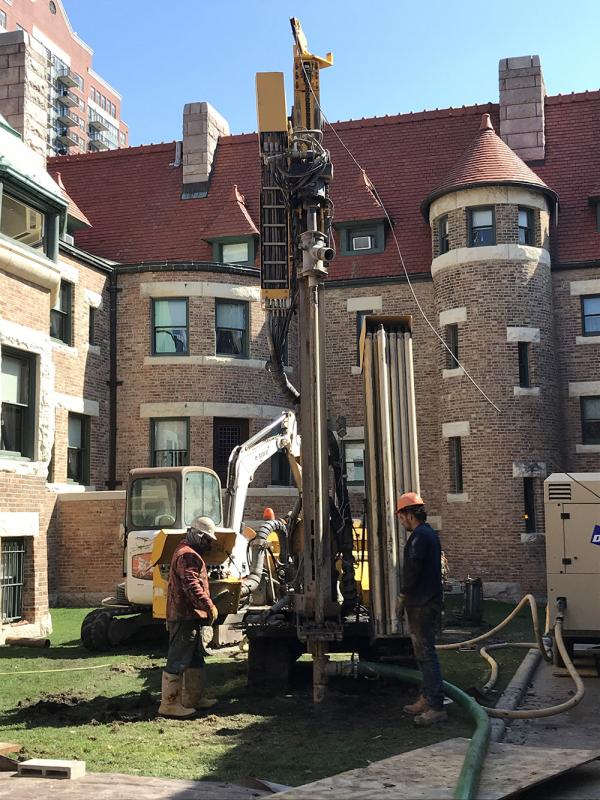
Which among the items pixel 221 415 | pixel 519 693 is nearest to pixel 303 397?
pixel 519 693

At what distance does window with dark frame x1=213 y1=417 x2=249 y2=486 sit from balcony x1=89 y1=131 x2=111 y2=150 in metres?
87.0

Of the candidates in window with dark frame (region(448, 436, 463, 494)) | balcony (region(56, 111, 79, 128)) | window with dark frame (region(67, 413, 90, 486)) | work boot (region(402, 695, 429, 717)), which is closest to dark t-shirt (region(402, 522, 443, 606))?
work boot (region(402, 695, 429, 717))

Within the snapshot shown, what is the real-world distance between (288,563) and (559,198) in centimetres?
1916

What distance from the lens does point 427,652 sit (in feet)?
30.6

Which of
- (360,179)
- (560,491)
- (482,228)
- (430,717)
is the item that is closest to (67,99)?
(360,179)

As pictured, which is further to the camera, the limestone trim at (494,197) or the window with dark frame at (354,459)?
the window with dark frame at (354,459)

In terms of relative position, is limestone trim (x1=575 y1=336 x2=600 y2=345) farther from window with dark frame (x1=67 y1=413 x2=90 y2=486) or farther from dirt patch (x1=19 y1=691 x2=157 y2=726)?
dirt patch (x1=19 y1=691 x2=157 y2=726)

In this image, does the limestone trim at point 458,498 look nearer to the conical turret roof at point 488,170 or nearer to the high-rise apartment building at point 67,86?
the conical turret roof at point 488,170

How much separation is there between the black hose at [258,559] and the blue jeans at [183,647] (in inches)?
181

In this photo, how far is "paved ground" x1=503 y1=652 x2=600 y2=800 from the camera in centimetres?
706

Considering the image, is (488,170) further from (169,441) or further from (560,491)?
(560,491)

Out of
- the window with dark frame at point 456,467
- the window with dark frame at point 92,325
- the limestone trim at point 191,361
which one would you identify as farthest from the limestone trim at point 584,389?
the window with dark frame at point 92,325

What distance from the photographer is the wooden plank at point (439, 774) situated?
250 inches

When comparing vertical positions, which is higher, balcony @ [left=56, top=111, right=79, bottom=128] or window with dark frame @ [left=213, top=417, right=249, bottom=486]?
balcony @ [left=56, top=111, right=79, bottom=128]
